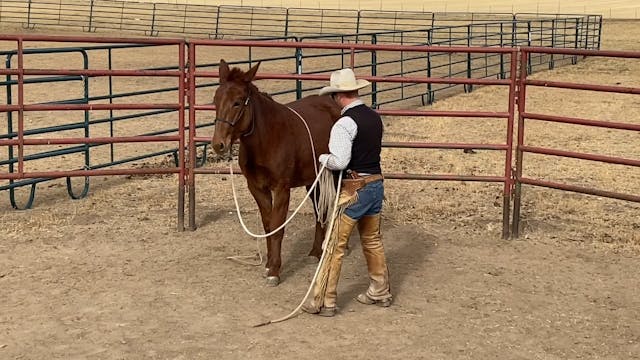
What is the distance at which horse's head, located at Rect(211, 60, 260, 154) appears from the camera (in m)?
5.67

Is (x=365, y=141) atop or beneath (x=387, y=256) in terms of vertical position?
atop

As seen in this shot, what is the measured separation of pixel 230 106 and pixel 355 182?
95 centimetres

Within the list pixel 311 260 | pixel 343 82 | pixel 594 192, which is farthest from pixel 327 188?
pixel 594 192

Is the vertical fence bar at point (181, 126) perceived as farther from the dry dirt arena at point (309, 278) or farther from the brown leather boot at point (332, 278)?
the brown leather boot at point (332, 278)

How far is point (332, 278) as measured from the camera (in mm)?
5516

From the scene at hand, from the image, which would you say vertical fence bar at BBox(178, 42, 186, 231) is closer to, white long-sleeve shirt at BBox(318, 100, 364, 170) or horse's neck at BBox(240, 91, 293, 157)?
horse's neck at BBox(240, 91, 293, 157)

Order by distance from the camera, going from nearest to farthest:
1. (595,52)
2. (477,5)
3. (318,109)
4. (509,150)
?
(318,109), (595,52), (509,150), (477,5)

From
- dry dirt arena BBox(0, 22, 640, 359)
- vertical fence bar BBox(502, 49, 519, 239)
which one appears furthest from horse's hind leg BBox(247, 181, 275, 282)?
vertical fence bar BBox(502, 49, 519, 239)

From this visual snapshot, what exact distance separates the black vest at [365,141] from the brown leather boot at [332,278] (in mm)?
331

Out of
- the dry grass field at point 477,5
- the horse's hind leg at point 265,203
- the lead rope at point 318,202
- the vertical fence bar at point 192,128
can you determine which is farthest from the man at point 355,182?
the dry grass field at point 477,5

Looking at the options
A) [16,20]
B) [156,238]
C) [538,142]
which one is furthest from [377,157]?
[16,20]

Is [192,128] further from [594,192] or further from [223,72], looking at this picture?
[594,192]

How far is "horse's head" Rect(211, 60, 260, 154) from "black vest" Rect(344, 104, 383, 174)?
0.78 meters

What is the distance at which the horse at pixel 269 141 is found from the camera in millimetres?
5727
